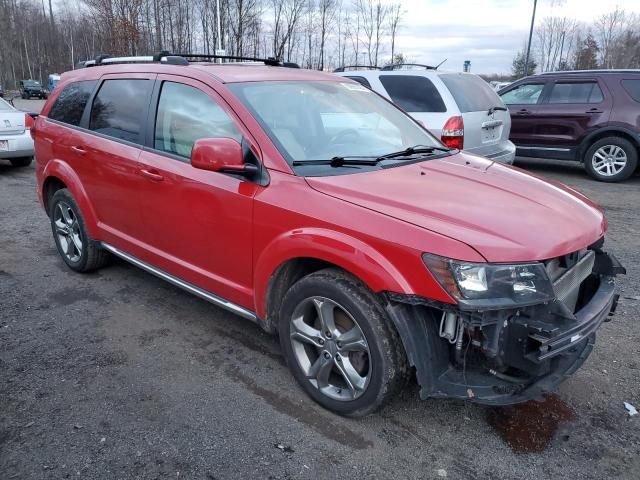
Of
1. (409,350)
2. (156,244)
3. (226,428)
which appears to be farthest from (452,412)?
(156,244)

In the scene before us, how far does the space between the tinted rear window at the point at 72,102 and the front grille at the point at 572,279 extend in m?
3.91

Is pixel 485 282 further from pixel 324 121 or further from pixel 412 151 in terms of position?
pixel 324 121

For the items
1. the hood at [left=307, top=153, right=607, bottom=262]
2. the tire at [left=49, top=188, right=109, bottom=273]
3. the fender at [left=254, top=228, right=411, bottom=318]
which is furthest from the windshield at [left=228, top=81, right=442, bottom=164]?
the tire at [left=49, top=188, right=109, bottom=273]

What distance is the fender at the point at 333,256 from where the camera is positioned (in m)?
2.40

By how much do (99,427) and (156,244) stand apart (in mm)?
1420

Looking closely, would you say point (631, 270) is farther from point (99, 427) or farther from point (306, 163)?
point (99, 427)

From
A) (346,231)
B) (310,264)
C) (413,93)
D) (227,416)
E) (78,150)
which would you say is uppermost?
(413,93)

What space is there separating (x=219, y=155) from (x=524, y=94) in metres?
9.04

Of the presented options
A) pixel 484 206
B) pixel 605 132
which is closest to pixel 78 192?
pixel 484 206

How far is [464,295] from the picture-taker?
224 cm

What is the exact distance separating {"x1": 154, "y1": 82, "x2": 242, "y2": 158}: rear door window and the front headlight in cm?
152

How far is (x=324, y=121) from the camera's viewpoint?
3.37 metres

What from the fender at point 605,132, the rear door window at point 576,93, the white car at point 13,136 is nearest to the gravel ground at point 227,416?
the fender at point 605,132

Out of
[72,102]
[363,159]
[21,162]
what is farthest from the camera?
[21,162]
